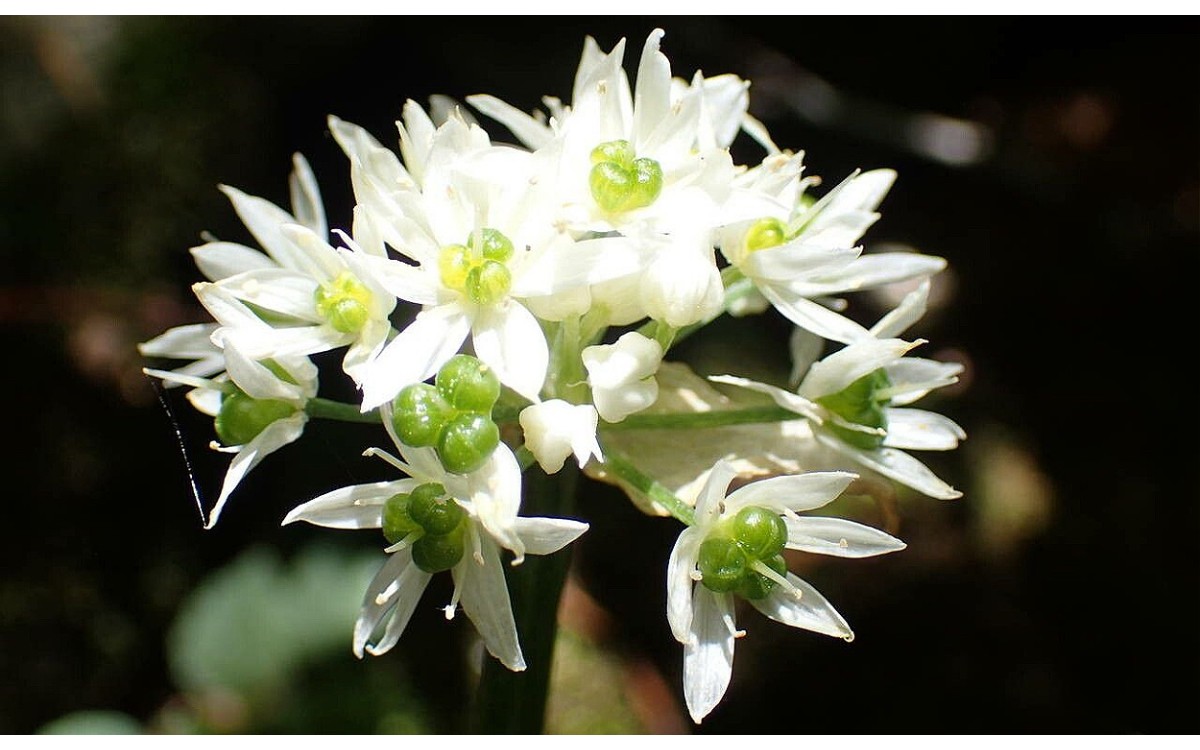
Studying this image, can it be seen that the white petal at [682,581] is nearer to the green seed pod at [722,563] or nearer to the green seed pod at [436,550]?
the green seed pod at [722,563]

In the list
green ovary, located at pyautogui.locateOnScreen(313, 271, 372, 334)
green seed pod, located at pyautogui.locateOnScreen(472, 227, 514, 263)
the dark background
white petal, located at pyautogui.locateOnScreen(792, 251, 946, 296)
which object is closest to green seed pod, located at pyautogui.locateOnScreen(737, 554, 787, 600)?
white petal, located at pyautogui.locateOnScreen(792, 251, 946, 296)

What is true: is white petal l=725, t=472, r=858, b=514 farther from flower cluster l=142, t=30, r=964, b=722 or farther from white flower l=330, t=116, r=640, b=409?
white flower l=330, t=116, r=640, b=409

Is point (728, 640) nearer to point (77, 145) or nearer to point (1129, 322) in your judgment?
point (1129, 322)

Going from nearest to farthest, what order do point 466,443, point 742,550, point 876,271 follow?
point 466,443 → point 742,550 → point 876,271

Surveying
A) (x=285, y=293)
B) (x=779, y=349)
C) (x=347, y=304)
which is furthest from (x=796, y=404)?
(x=779, y=349)

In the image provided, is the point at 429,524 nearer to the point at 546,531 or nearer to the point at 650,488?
the point at 546,531

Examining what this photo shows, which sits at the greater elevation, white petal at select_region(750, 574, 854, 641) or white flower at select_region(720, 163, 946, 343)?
white flower at select_region(720, 163, 946, 343)

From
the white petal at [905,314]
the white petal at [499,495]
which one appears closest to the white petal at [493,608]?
the white petal at [499,495]
